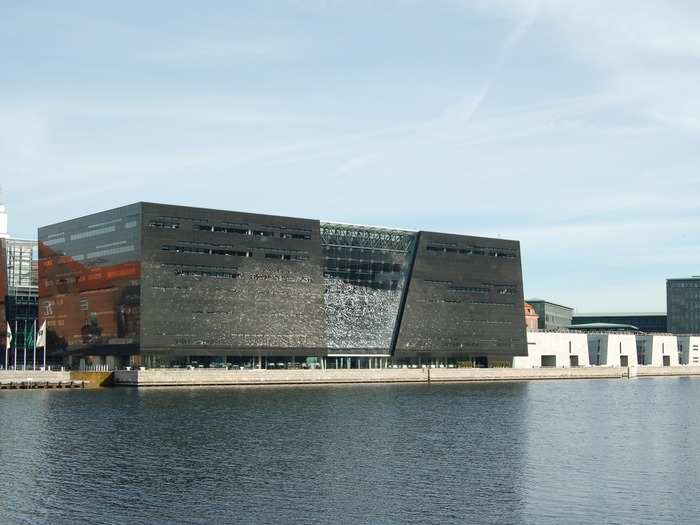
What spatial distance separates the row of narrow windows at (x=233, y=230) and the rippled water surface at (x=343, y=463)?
47491 mm

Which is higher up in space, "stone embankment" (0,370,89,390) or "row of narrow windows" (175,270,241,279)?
"row of narrow windows" (175,270,241,279)

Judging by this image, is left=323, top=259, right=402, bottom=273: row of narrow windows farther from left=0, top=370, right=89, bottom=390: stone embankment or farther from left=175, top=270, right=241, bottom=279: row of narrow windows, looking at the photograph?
left=0, top=370, right=89, bottom=390: stone embankment

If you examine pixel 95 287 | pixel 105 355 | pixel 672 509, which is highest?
pixel 95 287

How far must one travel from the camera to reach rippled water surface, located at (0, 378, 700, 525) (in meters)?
54.8

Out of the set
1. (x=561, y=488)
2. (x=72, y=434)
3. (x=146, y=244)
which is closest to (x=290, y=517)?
(x=561, y=488)

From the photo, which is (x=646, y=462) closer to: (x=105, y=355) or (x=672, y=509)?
(x=672, y=509)

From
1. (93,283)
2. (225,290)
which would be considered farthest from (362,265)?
(93,283)

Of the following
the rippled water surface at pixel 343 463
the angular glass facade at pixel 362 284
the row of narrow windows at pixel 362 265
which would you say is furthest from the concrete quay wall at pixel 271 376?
the rippled water surface at pixel 343 463

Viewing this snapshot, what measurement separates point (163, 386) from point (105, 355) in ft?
52.6

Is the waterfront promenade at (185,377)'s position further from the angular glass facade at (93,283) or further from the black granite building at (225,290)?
the angular glass facade at (93,283)

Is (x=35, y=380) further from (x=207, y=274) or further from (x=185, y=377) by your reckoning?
(x=207, y=274)

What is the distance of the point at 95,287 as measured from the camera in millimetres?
174375

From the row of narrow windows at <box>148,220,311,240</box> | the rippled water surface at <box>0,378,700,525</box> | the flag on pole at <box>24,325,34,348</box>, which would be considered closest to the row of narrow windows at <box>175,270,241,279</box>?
the row of narrow windows at <box>148,220,311,240</box>

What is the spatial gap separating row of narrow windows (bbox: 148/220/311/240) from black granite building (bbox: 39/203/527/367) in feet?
0.55
